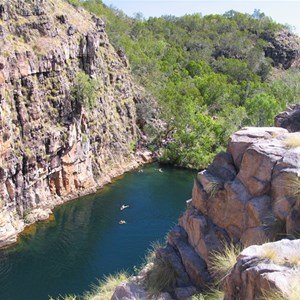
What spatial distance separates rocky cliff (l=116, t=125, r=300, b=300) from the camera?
42.0 ft

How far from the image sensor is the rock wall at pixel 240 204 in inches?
508

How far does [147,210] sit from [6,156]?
15196mm

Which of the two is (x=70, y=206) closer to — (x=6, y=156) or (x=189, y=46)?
(x=6, y=156)

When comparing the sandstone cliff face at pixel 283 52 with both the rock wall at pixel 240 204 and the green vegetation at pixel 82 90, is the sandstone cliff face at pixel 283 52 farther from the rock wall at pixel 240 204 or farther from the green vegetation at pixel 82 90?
the rock wall at pixel 240 204

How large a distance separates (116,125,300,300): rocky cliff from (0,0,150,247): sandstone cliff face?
24422 millimetres

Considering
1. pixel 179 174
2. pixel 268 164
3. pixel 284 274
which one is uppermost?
pixel 268 164

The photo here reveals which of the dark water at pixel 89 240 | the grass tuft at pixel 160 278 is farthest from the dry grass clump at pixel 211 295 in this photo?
the dark water at pixel 89 240

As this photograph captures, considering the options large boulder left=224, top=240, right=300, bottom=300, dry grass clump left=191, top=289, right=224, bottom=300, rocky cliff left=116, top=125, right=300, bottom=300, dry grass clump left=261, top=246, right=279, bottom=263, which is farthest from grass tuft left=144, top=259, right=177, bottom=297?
dry grass clump left=261, top=246, right=279, bottom=263

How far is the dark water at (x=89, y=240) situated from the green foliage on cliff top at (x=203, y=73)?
40.7ft

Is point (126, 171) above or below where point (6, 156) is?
below

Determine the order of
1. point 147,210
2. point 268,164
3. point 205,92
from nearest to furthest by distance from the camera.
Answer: point 268,164 < point 147,210 < point 205,92

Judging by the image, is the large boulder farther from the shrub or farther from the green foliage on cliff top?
the green foliage on cliff top

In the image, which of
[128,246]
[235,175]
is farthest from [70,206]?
[235,175]

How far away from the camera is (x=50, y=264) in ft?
107
